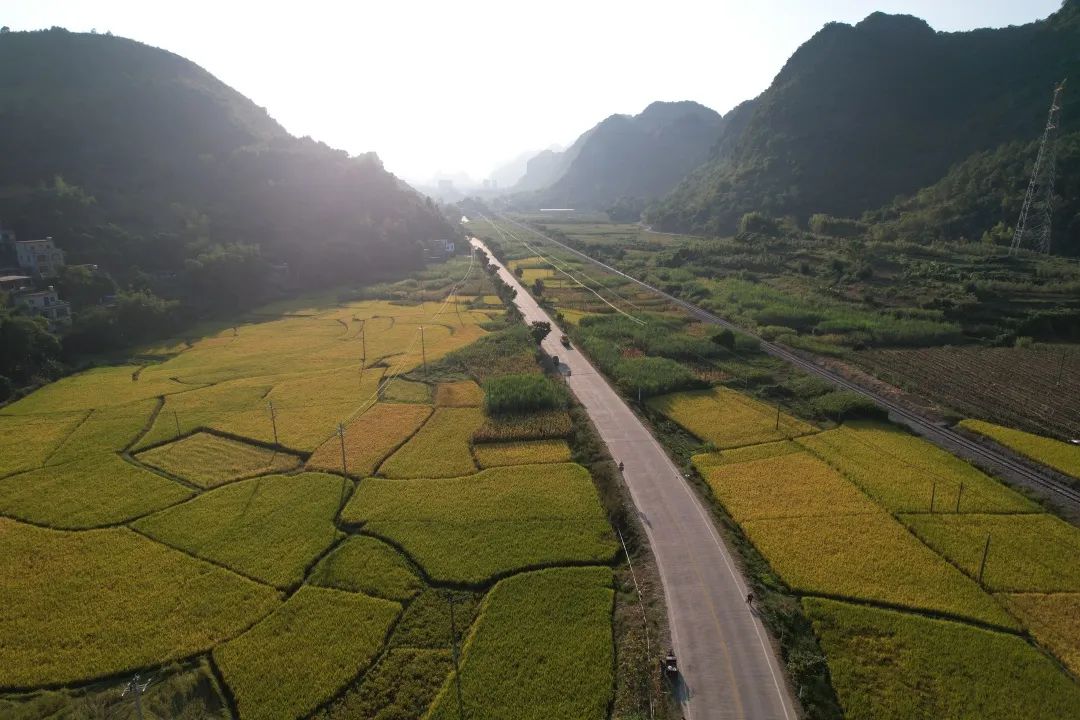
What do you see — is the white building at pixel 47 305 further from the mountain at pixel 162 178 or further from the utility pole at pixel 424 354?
the utility pole at pixel 424 354

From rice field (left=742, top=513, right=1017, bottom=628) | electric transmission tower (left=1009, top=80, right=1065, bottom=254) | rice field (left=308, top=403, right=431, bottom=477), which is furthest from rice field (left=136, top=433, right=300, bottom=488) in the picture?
electric transmission tower (left=1009, top=80, right=1065, bottom=254)

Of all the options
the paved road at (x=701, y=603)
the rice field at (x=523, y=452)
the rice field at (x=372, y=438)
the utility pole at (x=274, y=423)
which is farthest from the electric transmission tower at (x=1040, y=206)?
the utility pole at (x=274, y=423)

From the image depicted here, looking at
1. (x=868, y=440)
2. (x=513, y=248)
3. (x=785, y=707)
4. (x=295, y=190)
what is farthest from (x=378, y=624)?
(x=513, y=248)

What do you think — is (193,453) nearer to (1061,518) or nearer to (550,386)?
(550,386)

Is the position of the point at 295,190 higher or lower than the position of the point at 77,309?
higher

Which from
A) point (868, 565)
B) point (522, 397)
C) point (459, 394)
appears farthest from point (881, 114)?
point (868, 565)

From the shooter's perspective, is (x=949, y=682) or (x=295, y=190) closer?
(x=949, y=682)
